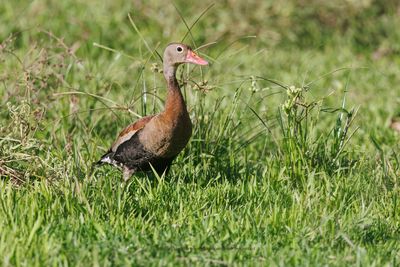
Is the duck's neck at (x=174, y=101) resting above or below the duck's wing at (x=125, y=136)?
above

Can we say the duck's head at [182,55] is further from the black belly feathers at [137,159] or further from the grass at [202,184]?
the black belly feathers at [137,159]

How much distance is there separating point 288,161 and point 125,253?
5.62 ft

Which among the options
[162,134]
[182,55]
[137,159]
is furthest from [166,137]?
[182,55]

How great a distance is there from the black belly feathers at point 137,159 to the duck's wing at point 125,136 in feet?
0.05

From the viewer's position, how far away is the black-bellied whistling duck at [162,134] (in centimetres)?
579

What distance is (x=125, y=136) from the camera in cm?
607

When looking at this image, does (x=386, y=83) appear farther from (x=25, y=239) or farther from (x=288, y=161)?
(x=25, y=239)

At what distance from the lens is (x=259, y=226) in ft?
16.5

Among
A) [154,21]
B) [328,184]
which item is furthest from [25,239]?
[154,21]

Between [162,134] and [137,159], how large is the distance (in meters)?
0.32

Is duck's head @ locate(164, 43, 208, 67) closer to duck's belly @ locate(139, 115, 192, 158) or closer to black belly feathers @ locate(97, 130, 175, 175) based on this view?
duck's belly @ locate(139, 115, 192, 158)

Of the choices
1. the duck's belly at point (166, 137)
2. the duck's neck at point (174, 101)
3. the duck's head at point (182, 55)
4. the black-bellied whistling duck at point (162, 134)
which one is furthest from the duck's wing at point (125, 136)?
the duck's head at point (182, 55)

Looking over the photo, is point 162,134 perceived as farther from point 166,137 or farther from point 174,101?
point 174,101

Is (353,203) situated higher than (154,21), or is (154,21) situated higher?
(154,21)
